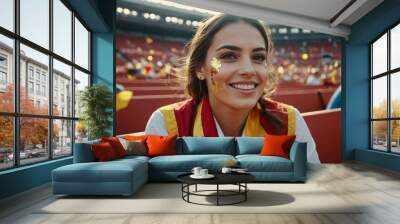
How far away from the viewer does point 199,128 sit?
305 inches

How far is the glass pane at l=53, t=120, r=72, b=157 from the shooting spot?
6.27m

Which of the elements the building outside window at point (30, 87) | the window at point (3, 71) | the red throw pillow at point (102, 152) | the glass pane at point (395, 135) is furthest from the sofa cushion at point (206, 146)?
the glass pane at point (395, 135)

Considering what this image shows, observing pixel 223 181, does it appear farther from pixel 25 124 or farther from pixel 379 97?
pixel 379 97

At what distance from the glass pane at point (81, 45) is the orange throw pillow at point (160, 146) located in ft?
7.49

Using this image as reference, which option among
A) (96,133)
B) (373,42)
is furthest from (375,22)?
(96,133)

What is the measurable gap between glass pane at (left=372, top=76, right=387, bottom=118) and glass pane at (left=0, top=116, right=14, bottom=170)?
723 cm

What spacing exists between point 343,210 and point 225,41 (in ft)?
14.8

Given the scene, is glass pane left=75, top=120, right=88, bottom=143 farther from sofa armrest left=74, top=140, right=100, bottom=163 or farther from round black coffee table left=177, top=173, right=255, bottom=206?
round black coffee table left=177, top=173, right=255, bottom=206

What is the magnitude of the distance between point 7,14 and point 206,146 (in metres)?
3.59

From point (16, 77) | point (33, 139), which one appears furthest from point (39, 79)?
point (33, 139)

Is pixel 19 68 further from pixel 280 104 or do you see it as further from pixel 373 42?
pixel 373 42

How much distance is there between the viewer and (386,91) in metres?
8.18

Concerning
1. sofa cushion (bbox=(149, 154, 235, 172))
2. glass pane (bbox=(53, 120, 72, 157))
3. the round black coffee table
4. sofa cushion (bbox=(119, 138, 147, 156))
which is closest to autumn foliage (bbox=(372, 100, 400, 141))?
sofa cushion (bbox=(149, 154, 235, 172))

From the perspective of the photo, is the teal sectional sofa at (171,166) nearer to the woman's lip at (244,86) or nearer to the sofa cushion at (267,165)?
the sofa cushion at (267,165)
